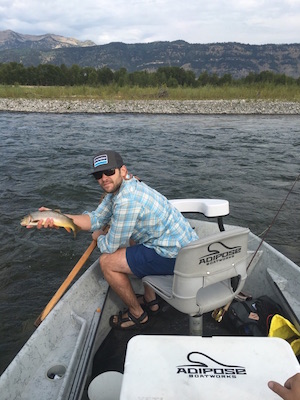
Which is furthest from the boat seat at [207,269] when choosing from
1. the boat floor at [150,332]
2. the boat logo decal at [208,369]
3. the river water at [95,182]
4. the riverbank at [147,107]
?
the riverbank at [147,107]

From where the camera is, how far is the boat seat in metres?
2.29

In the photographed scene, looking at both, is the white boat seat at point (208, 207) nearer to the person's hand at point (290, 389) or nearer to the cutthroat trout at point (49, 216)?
the cutthroat trout at point (49, 216)

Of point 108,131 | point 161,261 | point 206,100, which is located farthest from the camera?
point 206,100

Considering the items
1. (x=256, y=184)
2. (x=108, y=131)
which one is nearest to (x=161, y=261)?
(x=256, y=184)

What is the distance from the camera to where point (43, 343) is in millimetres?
2703

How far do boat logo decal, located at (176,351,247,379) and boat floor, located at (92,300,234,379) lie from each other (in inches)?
66.4

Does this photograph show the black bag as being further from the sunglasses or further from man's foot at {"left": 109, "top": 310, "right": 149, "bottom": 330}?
the sunglasses

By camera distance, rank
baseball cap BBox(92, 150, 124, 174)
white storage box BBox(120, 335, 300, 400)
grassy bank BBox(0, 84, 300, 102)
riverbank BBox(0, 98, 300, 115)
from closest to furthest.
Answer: white storage box BBox(120, 335, 300, 400) → baseball cap BBox(92, 150, 124, 174) → riverbank BBox(0, 98, 300, 115) → grassy bank BBox(0, 84, 300, 102)

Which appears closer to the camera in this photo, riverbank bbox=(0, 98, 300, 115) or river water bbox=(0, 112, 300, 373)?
river water bbox=(0, 112, 300, 373)

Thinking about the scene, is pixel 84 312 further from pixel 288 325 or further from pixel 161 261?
pixel 288 325

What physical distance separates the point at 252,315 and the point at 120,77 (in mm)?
43267

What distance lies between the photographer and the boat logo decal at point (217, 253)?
231cm

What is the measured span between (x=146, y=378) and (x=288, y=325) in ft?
5.70

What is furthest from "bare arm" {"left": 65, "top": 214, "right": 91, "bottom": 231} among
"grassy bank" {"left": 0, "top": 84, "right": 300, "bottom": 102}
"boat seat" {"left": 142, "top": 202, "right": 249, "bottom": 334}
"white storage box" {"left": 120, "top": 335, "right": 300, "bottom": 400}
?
"grassy bank" {"left": 0, "top": 84, "right": 300, "bottom": 102}
